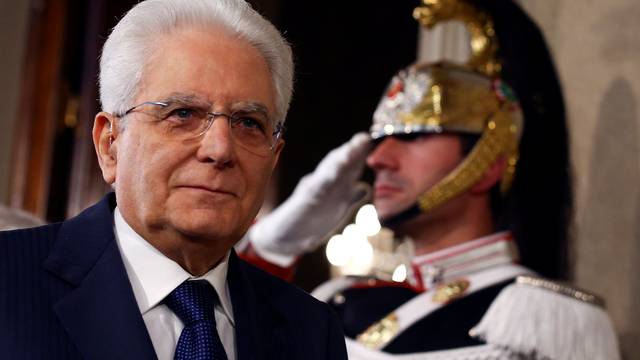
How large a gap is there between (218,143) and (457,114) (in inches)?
54.0

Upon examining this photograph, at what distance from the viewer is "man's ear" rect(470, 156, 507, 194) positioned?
2635mm

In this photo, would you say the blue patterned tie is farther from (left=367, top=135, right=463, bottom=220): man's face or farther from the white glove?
the white glove

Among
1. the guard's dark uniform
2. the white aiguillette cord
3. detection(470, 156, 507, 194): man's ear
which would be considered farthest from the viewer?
detection(470, 156, 507, 194): man's ear

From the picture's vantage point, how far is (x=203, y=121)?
53.5 inches

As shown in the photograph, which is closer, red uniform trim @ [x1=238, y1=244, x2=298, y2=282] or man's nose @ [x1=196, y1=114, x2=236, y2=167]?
man's nose @ [x1=196, y1=114, x2=236, y2=167]

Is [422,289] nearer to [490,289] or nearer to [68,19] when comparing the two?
[490,289]

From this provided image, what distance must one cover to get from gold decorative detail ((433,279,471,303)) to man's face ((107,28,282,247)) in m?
1.23

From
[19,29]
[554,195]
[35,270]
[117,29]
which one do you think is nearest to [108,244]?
[35,270]

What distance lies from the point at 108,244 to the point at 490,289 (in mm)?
1318

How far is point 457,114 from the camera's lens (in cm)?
263

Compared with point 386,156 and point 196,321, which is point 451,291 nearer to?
point 386,156

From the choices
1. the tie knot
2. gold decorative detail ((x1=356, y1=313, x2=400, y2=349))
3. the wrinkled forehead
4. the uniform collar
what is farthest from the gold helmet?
the tie knot

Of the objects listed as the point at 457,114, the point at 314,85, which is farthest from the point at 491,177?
the point at 314,85

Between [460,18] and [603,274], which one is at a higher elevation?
[460,18]
